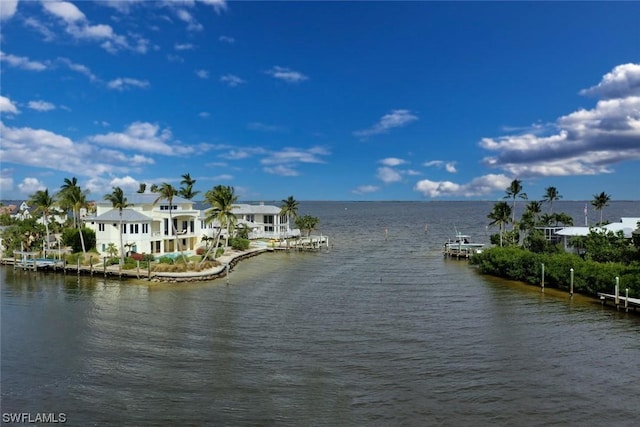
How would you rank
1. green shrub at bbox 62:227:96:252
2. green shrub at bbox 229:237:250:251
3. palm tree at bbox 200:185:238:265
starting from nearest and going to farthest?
palm tree at bbox 200:185:238:265 → green shrub at bbox 62:227:96:252 → green shrub at bbox 229:237:250:251

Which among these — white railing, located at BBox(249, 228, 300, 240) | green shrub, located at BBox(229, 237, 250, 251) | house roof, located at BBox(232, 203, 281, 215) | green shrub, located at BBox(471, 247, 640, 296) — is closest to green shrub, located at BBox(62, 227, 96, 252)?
green shrub, located at BBox(229, 237, 250, 251)

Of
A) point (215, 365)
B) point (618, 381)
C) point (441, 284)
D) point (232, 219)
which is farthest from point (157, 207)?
point (618, 381)

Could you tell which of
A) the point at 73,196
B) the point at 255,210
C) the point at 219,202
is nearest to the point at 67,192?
the point at 73,196

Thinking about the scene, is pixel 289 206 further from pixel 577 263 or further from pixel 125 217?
pixel 577 263

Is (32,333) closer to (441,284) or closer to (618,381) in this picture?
(618,381)

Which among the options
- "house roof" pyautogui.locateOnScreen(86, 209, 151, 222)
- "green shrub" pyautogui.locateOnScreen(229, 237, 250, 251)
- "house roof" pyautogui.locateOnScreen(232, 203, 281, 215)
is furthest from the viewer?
"house roof" pyautogui.locateOnScreen(232, 203, 281, 215)

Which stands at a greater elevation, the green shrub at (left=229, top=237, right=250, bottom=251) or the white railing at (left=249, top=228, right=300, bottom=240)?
the white railing at (left=249, top=228, right=300, bottom=240)

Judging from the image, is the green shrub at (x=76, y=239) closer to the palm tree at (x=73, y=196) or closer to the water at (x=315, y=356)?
the palm tree at (x=73, y=196)

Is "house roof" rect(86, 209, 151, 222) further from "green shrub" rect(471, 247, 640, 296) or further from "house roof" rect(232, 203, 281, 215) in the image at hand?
"green shrub" rect(471, 247, 640, 296)

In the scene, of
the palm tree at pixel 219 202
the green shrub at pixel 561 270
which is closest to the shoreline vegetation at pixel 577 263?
the green shrub at pixel 561 270
